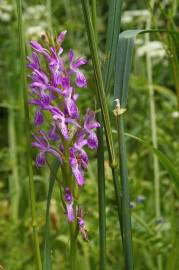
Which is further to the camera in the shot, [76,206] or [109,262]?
[109,262]

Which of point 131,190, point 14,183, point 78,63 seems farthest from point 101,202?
point 14,183

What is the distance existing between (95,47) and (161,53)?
2143 mm

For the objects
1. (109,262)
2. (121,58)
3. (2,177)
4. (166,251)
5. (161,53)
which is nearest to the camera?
(121,58)

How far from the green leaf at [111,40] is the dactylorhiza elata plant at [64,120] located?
0.14ft

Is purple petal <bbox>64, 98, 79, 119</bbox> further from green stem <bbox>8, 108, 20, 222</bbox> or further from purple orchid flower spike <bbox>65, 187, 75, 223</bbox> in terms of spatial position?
green stem <bbox>8, 108, 20, 222</bbox>

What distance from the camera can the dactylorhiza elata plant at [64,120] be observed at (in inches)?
42.3

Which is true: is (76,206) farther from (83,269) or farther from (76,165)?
(83,269)

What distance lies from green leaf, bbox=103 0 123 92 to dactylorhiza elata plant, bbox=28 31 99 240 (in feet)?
0.14

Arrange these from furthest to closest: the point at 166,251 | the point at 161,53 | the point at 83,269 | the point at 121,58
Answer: the point at 161,53 < the point at 83,269 < the point at 166,251 < the point at 121,58

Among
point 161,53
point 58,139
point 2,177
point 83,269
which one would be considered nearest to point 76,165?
point 58,139

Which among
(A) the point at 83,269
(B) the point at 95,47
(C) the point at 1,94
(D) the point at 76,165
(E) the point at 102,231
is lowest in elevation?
(A) the point at 83,269

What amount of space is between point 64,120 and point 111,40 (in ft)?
0.54

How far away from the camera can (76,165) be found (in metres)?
1.07

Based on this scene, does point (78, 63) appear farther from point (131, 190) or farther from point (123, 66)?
point (131, 190)
